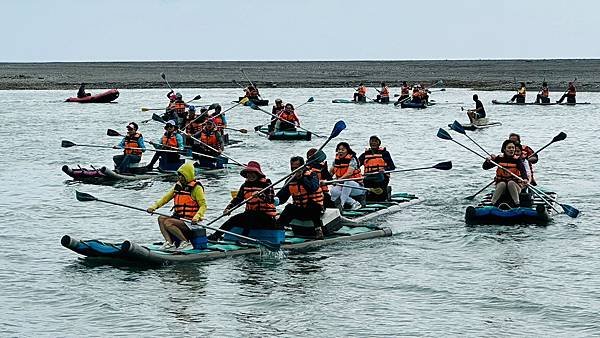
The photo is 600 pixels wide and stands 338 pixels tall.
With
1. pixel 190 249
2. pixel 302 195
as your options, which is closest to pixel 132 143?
pixel 302 195

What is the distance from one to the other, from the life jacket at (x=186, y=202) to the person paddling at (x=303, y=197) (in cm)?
143

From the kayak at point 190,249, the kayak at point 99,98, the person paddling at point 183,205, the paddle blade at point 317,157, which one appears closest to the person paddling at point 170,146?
the kayak at point 190,249

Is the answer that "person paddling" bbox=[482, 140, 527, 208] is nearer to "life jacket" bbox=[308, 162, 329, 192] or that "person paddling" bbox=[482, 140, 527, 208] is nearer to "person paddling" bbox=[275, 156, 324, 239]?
"life jacket" bbox=[308, 162, 329, 192]

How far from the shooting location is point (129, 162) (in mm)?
25734

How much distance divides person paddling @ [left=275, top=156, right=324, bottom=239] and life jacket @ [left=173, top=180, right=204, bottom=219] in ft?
4.69

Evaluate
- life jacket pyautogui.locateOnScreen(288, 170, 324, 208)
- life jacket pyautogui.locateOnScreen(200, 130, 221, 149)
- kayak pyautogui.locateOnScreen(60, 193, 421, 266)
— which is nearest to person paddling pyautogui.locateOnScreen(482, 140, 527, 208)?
kayak pyautogui.locateOnScreen(60, 193, 421, 266)

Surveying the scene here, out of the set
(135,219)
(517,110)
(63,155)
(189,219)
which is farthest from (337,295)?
(517,110)

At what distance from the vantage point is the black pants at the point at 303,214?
16944 millimetres

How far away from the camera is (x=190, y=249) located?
15727mm

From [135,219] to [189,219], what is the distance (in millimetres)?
5560

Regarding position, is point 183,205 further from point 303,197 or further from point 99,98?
point 99,98

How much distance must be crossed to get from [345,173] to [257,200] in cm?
378

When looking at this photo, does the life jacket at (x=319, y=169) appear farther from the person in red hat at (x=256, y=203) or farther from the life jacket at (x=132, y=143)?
the life jacket at (x=132, y=143)

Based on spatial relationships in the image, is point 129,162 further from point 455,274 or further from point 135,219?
point 455,274
